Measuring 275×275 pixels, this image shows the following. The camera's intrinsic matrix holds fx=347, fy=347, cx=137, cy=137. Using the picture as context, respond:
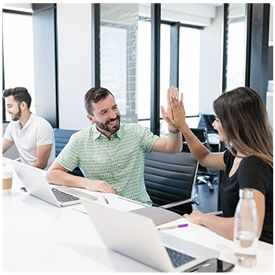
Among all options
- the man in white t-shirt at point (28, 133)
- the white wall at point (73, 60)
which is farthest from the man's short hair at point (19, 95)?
the white wall at point (73, 60)

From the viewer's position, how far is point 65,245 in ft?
3.96

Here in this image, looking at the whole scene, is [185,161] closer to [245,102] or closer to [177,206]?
[177,206]

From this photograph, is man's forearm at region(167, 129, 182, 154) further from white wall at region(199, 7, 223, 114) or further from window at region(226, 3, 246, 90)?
white wall at region(199, 7, 223, 114)

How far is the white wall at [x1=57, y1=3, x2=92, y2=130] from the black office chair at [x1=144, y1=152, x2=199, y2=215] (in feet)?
8.05

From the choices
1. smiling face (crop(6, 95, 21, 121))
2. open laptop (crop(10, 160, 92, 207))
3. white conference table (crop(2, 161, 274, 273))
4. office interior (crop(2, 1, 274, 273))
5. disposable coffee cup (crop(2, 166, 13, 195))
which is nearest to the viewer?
white conference table (crop(2, 161, 274, 273))

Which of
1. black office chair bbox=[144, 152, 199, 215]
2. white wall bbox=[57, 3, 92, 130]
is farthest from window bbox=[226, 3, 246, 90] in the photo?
white wall bbox=[57, 3, 92, 130]

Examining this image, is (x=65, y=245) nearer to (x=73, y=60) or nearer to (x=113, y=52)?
(x=113, y=52)

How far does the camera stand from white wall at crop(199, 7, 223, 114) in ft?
22.4

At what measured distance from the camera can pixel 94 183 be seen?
1932mm

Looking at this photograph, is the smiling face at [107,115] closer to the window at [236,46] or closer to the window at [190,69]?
the window at [236,46]

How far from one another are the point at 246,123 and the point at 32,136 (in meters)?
2.08

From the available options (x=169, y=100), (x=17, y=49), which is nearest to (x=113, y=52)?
(x=17, y=49)

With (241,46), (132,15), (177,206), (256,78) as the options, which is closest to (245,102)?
(177,206)

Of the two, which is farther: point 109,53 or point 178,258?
point 109,53
